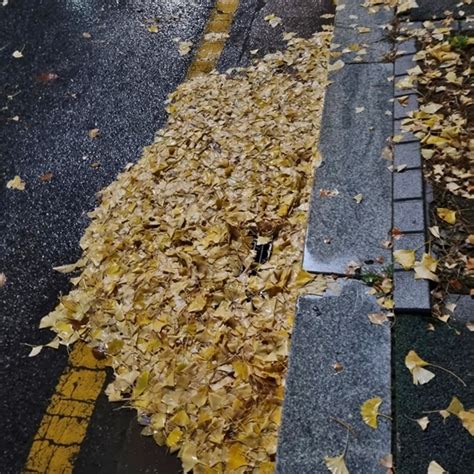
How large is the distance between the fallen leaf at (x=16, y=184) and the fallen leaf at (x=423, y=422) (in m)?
2.68

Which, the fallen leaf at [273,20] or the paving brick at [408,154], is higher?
the fallen leaf at [273,20]

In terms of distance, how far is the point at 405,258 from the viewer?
2.42 metres

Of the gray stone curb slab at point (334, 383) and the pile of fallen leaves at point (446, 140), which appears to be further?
the pile of fallen leaves at point (446, 140)

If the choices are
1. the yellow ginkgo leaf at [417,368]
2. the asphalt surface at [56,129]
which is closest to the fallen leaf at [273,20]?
the asphalt surface at [56,129]

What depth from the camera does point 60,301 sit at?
9.23ft

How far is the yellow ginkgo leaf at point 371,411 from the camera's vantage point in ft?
6.60

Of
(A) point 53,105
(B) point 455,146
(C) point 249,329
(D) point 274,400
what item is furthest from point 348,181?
(A) point 53,105

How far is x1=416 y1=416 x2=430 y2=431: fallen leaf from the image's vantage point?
6.49ft

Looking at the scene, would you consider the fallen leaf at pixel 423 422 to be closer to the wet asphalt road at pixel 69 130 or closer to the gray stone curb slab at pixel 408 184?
the wet asphalt road at pixel 69 130

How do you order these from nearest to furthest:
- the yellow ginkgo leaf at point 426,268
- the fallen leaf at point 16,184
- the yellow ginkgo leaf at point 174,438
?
the yellow ginkgo leaf at point 174,438 → the yellow ginkgo leaf at point 426,268 → the fallen leaf at point 16,184

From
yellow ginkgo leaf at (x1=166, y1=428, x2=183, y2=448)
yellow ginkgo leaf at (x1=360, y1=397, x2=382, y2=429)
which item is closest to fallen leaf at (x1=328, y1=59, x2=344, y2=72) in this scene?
yellow ginkgo leaf at (x1=360, y1=397, x2=382, y2=429)

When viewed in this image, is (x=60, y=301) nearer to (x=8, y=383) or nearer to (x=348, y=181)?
(x=8, y=383)

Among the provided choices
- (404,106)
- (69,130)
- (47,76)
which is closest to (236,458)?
(404,106)

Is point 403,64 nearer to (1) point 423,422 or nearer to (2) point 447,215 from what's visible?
(2) point 447,215
